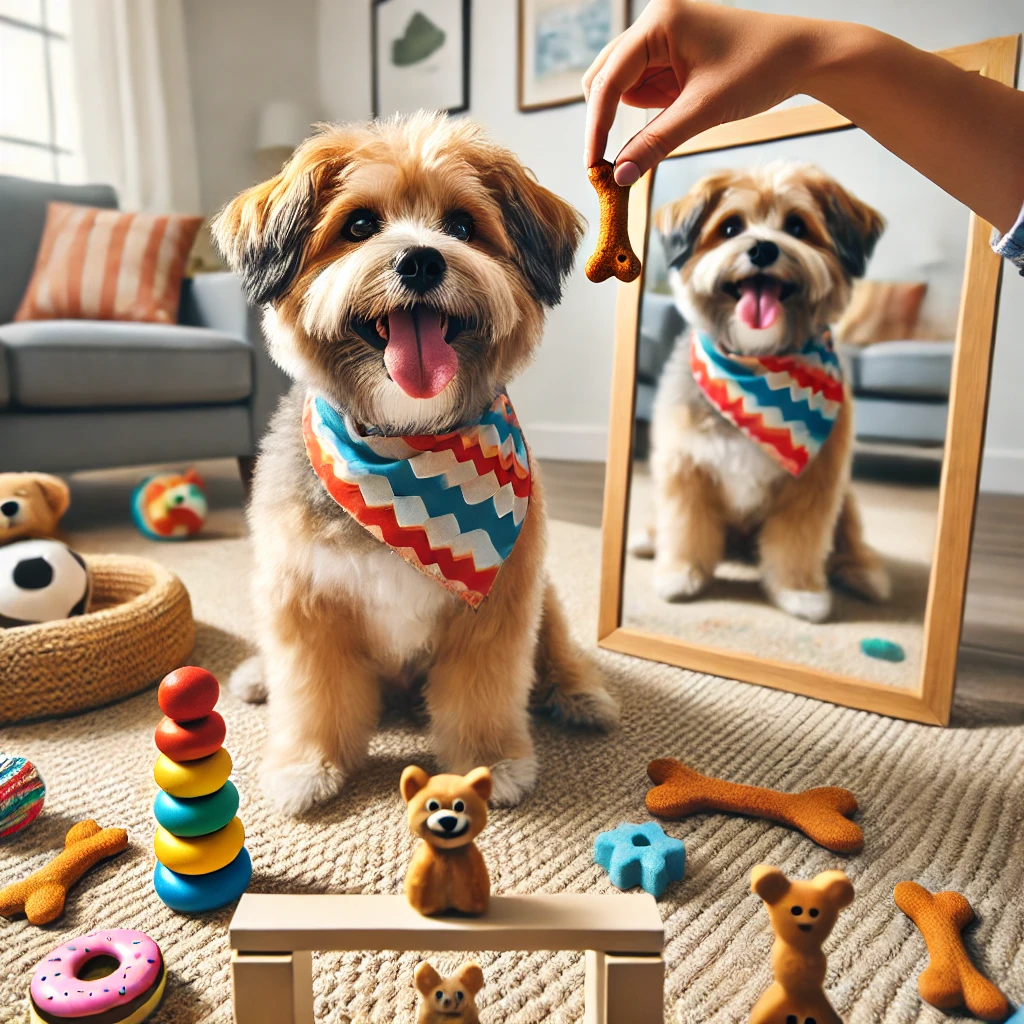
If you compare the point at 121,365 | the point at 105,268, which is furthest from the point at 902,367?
the point at 105,268

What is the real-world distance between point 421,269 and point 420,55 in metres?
3.35

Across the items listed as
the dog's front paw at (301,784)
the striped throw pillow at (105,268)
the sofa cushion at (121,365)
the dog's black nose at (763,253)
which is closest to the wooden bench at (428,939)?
the dog's front paw at (301,784)

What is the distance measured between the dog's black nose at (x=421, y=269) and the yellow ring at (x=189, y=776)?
0.55 meters

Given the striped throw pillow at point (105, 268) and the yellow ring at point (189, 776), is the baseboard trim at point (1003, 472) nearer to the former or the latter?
the yellow ring at point (189, 776)

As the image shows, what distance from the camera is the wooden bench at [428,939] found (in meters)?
0.62

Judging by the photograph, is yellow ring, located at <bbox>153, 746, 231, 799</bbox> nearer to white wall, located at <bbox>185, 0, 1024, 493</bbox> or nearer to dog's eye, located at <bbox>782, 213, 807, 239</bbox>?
white wall, located at <bbox>185, 0, 1024, 493</bbox>

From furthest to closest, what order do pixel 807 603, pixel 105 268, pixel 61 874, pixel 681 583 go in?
pixel 105 268 < pixel 681 583 < pixel 807 603 < pixel 61 874

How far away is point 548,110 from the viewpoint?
3.14 m

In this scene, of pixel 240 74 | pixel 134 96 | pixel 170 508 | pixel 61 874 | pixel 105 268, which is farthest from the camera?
pixel 240 74

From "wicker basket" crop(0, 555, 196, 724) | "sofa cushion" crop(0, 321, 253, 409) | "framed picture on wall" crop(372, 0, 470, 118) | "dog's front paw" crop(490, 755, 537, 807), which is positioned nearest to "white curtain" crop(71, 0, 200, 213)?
"framed picture on wall" crop(372, 0, 470, 118)

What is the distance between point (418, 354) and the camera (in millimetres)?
930

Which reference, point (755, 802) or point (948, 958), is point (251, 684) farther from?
point (948, 958)

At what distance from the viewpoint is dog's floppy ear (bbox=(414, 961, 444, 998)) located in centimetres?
64

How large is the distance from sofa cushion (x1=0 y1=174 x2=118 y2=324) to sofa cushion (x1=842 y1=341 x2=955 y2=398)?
2748mm
